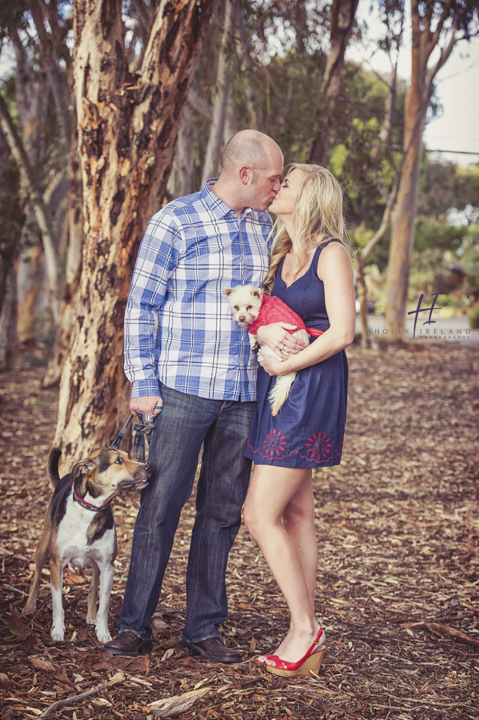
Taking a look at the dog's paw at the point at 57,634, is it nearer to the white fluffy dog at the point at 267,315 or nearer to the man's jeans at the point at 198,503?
→ the man's jeans at the point at 198,503

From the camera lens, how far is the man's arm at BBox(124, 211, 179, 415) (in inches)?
121

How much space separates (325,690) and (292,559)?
590 millimetres

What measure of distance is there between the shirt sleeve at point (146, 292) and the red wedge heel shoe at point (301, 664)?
1.37 meters

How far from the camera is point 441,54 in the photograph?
50.3ft

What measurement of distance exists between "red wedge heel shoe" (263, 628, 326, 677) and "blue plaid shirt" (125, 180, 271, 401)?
4.01 feet

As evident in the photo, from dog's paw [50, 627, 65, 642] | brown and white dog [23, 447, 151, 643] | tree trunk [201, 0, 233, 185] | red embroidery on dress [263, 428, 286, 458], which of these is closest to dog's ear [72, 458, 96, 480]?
brown and white dog [23, 447, 151, 643]

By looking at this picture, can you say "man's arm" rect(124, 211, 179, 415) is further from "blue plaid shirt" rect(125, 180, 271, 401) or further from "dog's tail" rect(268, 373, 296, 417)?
"dog's tail" rect(268, 373, 296, 417)

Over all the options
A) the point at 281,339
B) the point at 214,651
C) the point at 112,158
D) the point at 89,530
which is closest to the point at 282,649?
the point at 214,651

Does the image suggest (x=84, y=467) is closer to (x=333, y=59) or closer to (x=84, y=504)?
(x=84, y=504)

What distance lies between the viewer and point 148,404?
121 inches

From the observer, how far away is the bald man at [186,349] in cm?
309

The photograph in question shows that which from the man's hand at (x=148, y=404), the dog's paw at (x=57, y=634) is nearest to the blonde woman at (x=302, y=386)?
the man's hand at (x=148, y=404)

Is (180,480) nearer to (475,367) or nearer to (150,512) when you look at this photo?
(150,512)

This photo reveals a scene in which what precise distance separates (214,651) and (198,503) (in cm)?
70
